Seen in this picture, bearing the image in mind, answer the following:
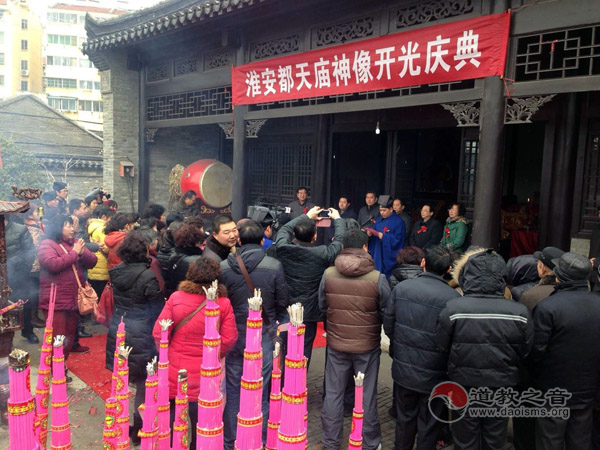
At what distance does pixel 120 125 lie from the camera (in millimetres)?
11055

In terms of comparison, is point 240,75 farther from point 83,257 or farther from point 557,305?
point 557,305

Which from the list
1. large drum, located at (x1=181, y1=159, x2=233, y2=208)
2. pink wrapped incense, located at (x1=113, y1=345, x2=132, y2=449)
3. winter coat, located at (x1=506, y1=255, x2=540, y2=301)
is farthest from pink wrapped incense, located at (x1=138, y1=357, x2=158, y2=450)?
large drum, located at (x1=181, y1=159, x2=233, y2=208)

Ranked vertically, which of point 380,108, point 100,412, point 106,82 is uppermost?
point 106,82

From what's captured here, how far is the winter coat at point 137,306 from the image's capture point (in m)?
3.85

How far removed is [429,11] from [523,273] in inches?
147

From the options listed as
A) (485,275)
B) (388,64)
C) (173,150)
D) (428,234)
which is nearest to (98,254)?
(388,64)

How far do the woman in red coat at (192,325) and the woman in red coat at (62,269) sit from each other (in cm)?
230

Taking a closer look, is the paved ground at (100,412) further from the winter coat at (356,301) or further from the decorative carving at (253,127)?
the decorative carving at (253,127)

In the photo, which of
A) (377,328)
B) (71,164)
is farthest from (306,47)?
(71,164)

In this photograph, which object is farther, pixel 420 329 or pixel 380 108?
pixel 380 108

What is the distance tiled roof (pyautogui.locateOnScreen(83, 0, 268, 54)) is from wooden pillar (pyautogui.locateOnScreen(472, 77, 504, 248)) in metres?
3.57

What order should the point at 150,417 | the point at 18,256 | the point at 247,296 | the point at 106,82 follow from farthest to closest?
the point at 106,82, the point at 18,256, the point at 247,296, the point at 150,417

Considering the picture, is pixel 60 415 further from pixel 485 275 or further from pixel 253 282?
pixel 485 275

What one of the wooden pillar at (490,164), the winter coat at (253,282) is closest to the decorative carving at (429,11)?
the wooden pillar at (490,164)
